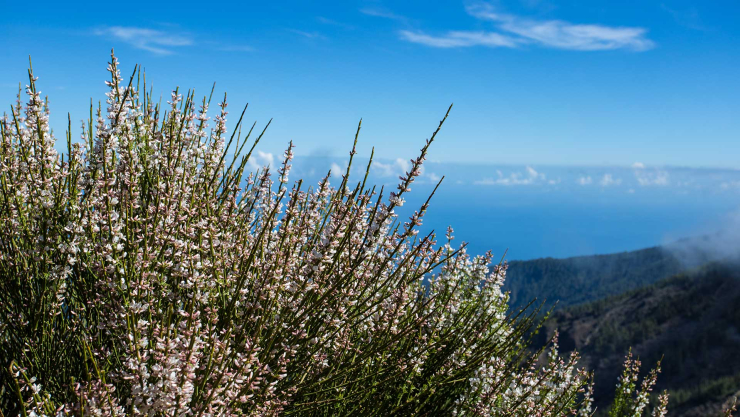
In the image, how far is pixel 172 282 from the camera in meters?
2.91

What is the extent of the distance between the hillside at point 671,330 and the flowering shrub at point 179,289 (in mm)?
93160

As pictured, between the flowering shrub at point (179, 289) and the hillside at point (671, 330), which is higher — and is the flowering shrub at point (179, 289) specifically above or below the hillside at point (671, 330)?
above

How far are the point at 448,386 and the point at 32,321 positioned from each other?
3.15m

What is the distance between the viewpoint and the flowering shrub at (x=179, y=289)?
2.18 metres

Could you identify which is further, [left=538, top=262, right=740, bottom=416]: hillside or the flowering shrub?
[left=538, top=262, right=740, bottom=416]: hillside

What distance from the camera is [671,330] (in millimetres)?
105812

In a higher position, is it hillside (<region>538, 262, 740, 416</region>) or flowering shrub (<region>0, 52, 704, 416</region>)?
flowering shrub (<region>0, 52, 704, 416</region>)

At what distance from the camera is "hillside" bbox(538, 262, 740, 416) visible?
93.4 meters

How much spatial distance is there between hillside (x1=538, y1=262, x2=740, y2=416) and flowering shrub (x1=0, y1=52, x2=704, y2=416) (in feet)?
306

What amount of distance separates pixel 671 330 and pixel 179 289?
128 m

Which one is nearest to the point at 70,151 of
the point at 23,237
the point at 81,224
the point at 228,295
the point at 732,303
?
the point at 23,237

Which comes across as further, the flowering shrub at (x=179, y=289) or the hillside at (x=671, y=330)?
the hillside at (x=671, y=330)

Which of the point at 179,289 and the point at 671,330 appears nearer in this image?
the point at 179,289

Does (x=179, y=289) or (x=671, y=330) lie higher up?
(x=179, y=289)
